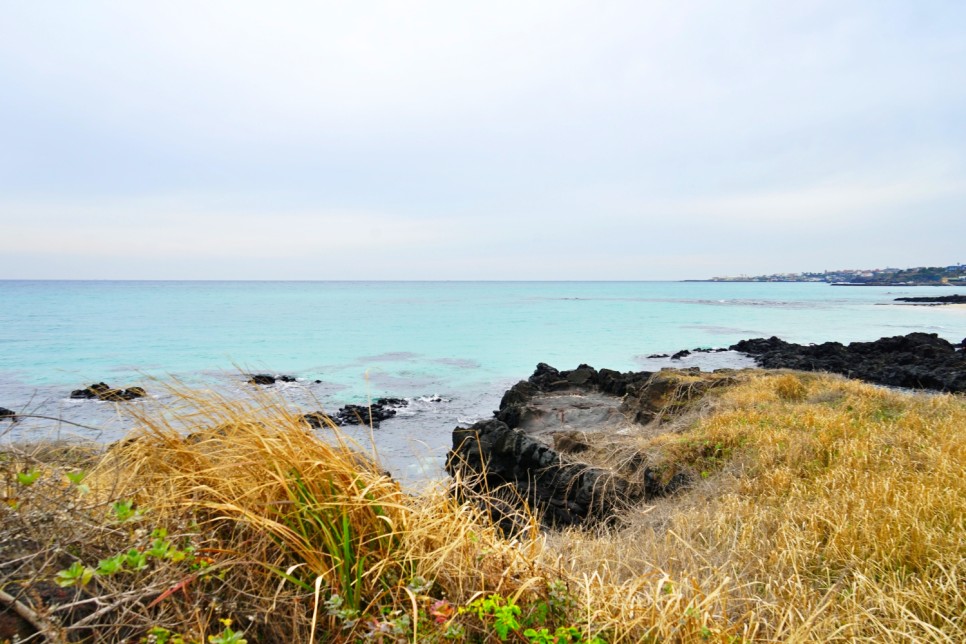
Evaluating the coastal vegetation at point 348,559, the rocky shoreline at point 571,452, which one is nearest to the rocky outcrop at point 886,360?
the rocky shoreline at point 571,452

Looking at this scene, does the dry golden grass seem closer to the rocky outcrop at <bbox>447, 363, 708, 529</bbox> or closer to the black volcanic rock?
the rocky outcrop at <bbox>447, 363, 708, 529</bbox>

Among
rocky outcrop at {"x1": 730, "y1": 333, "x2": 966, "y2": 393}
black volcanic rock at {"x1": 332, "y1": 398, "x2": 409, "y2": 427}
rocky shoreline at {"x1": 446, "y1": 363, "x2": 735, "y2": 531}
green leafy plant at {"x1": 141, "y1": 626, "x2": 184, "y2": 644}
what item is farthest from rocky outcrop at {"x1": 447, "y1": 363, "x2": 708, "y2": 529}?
rocky outcrop at {"x1": 730, "y1": 333, "x2": 966, "y2": 393}

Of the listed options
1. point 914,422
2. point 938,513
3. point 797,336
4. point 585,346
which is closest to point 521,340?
point 585,346

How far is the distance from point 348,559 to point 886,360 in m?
27.0

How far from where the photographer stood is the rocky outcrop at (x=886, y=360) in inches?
668

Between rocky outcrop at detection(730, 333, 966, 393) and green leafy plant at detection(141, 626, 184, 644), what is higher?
green leafy plant at detection(141, 626, 184, 644)

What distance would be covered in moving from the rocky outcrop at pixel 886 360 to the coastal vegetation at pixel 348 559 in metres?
15.3

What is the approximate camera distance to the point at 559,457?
860cm

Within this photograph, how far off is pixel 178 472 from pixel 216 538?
0.49m

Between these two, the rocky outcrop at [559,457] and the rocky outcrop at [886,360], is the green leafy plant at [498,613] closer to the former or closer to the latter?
the rocky outcrop at [559,457]

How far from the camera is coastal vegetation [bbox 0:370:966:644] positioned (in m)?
1.87

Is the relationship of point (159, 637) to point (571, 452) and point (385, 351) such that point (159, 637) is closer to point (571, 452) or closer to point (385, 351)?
point (571, 452)

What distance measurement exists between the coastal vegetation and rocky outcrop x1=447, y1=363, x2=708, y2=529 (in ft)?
2.45

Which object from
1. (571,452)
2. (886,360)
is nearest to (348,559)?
(571,452)
